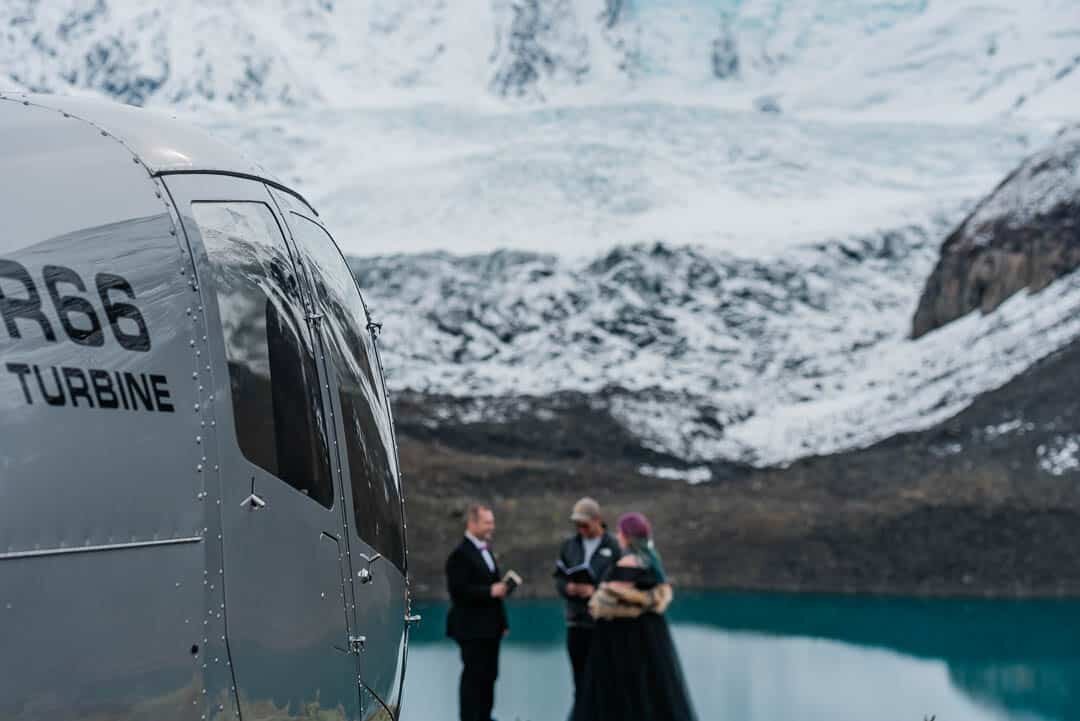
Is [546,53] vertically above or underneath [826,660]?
above

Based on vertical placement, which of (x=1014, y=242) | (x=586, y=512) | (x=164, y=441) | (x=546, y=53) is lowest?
(x=586, y=512)

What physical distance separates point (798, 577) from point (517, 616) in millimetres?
8004

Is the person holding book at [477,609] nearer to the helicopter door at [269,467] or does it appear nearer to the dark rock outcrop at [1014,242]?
the helicopter door at [269,467]

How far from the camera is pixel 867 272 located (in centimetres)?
6744

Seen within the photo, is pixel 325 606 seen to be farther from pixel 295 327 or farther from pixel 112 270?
pixel 112 270

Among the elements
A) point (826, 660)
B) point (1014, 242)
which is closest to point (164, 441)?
point (826, 660)

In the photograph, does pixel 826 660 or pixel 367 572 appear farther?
pixel 826 660

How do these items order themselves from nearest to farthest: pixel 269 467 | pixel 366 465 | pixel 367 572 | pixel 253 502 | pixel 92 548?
pixel 92 548, pixel 253 502, pixel 269 467, pixel 367 572, pixel 366 465

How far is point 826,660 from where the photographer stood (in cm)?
2144

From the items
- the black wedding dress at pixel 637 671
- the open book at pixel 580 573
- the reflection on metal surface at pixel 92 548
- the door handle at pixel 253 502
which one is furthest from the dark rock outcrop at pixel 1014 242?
the reflection on metal surface at pixel 92 548

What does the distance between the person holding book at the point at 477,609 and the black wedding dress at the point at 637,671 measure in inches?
57.1

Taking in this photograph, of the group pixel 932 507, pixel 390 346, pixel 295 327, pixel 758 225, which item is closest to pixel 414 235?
pixel 390 346

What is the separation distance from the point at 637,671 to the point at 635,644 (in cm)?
13

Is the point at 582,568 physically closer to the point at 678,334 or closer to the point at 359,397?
the point at 359,397
